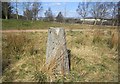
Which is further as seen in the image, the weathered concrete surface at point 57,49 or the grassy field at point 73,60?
the grassy field at point 73,60

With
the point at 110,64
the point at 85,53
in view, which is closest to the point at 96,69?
the point at 110,64

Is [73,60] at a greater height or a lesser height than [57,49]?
lesser

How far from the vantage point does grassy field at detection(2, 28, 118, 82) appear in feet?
16.9

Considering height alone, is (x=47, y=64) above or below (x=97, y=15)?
below

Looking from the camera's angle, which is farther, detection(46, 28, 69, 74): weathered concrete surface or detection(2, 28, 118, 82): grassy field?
detection(2, 28, 118, 82): grassy field

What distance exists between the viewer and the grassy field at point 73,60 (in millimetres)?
5153

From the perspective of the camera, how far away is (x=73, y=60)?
6043mm

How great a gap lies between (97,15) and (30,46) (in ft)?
77.7

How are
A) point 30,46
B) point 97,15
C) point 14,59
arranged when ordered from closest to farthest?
point 14,59 < point 30,46 < point 97,15

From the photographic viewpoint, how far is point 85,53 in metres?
6.91

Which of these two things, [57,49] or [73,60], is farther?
[73,60]

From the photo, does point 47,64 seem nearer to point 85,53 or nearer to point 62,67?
point 62,67

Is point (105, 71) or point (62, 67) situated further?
point (105, 71)

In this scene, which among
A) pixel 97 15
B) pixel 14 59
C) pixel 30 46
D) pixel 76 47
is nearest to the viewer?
pixel 14 59
